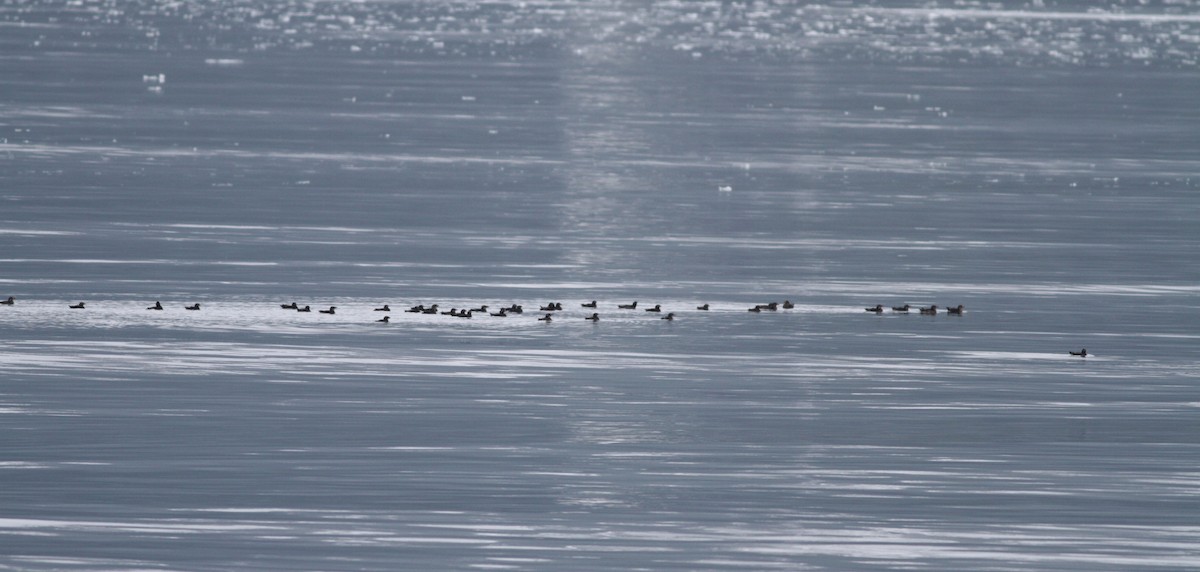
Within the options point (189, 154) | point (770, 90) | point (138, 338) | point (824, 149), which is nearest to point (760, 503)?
point (138, 338)

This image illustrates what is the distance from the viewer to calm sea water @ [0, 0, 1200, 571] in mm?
13234

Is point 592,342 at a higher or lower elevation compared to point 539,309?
lower

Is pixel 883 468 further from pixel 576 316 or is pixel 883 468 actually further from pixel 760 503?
pixel 576 316

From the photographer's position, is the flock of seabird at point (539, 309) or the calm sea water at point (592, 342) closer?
the calm sea water at point (592, 342)

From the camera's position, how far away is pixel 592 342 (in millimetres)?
20000

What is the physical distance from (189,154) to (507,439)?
23.9 meters

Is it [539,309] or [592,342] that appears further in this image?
[539,309]

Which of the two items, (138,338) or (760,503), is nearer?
(760,503)

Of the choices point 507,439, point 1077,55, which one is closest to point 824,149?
point 507,439

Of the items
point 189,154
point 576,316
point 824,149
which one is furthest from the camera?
point 824,149

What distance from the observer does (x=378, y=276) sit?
23.9 metres

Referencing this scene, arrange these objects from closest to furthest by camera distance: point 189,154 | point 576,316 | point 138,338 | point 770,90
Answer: point 138,338 → point 576,316 → point 189,154 → point 770,90

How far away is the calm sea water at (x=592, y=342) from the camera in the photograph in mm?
13234

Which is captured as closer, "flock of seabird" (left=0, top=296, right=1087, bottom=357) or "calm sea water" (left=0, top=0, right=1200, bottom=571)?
"calm sea water" (left=0, top=0, right=1200, bottom=571)
